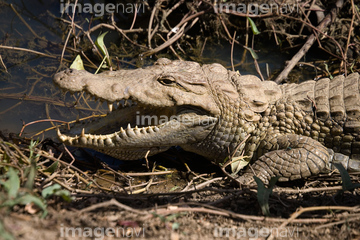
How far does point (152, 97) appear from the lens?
3277mm

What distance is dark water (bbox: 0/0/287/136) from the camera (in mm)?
4184

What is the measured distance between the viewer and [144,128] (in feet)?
10.8

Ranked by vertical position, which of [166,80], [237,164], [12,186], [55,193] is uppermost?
[166,80]

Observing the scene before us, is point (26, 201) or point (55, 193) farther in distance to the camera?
point (55, 193)

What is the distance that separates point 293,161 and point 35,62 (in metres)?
4.01

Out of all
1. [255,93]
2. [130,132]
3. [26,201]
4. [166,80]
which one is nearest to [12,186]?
[26,201]

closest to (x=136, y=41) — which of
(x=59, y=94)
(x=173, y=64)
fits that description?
(x=59, y=94)

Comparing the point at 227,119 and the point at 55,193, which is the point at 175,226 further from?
the point at 227,119

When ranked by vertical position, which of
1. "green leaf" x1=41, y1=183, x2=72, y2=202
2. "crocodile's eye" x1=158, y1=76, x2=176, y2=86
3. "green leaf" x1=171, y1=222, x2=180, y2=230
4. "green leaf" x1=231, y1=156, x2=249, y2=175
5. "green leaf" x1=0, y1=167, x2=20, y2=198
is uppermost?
"crocodile's eye" x1=158, y1=76, x2=176, y2=86

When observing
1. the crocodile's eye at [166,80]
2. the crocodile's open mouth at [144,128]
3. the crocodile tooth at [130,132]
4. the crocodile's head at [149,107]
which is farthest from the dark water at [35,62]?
the crocodile's eye at [166,80]

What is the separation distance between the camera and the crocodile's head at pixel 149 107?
10.4ft

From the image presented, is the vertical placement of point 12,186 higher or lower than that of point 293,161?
higher

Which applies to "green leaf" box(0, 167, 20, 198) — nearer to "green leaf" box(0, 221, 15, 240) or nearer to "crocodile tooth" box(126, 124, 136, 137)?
"green leaf" box(0, 221, 15, 240)

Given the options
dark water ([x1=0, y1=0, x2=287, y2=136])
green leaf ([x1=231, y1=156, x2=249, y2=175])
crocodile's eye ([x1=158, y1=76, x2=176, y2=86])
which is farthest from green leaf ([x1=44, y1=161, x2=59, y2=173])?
green leaf ([x1=231, y1=156, x2=249, y2=175])
